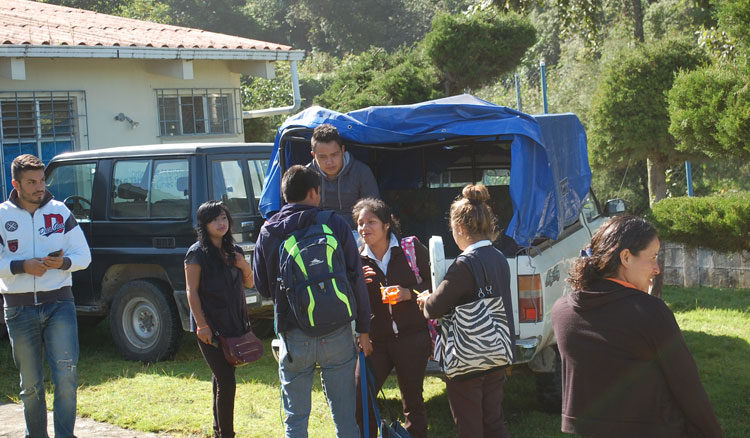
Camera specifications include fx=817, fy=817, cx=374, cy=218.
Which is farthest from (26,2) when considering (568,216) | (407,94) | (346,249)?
(346,249)

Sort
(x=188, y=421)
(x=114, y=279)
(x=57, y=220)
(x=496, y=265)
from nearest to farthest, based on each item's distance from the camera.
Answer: (x=496, y=265)
(x=57, y=220)
(x=188, y=421)
(x=114, y=279)

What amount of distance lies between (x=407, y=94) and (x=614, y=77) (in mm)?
4616

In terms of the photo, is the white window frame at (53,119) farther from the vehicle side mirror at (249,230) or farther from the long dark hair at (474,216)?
the long dark hair at (474,216)

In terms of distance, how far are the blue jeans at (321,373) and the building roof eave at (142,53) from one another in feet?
24.6

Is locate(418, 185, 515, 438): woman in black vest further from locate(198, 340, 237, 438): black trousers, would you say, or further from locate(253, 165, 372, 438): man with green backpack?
locate(198, 340, 237, 438): black trousers

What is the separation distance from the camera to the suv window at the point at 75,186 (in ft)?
27.6

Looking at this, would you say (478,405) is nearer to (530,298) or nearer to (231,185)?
(530,298)

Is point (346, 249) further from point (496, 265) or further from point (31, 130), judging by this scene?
point (31, 130)

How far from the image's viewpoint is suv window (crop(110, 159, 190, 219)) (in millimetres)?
7758

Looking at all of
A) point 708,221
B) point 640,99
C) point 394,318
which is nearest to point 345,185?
point 394,318

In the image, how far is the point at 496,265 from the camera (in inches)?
166

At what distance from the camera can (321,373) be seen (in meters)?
4.28

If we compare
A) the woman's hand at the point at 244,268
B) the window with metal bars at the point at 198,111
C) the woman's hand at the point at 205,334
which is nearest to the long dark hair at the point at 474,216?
the woman's hand at the point at 244,268

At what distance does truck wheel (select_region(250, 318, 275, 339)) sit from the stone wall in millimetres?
6117
